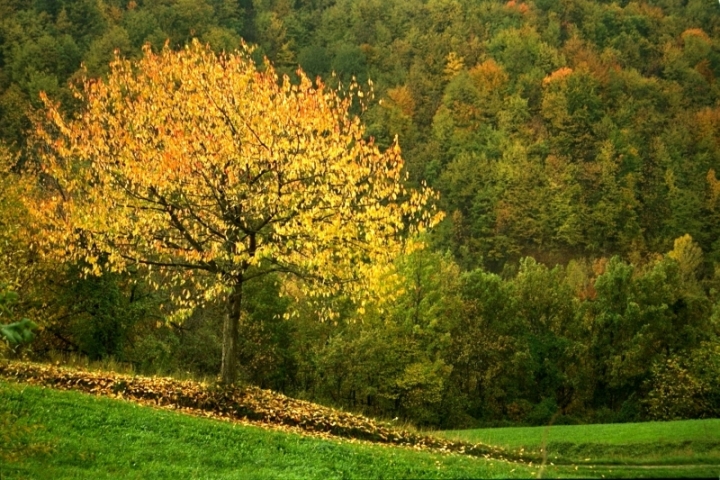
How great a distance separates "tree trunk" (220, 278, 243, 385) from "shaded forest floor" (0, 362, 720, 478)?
498 millimetres

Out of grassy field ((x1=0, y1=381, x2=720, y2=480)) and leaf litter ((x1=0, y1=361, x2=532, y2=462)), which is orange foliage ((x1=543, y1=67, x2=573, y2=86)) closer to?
grassy field ((x1=0, y1=381, x2=720, y2=480))

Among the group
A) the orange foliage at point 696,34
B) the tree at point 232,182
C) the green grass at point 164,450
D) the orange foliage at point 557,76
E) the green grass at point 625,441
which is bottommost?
the green grass at point 164,450

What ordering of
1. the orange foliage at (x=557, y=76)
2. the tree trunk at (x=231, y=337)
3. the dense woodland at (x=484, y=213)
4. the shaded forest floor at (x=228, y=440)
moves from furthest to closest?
the orange foliage at (x=557, y=76)
the dense woodland at (x=484, y=213)
the tree trunk at (x=231, y=337)
the shaded forest floor at (x=228, y=440)

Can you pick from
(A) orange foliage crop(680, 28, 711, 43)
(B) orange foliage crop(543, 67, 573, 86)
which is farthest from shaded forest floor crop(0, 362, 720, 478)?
(A) orange foliage crop(680, 28, 711, 43)

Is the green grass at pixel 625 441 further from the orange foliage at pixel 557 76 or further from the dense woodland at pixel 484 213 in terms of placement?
the orange foliage at pixel 557 76

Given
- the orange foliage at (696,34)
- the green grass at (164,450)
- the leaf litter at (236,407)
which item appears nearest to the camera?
the green grass at (164,450)

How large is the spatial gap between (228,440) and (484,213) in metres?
101

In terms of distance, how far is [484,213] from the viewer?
375ft

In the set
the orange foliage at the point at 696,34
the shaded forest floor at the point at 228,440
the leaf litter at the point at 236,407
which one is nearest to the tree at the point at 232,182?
the leaf litter at the point at 236,407

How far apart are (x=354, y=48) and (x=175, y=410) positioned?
13547 cm

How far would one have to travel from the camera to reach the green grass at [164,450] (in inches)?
534

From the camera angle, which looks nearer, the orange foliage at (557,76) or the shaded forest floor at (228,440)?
the shaded forest floor at (228,440)

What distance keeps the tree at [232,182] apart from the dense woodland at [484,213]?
210 cm

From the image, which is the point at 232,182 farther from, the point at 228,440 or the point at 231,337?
the point at 228,440
